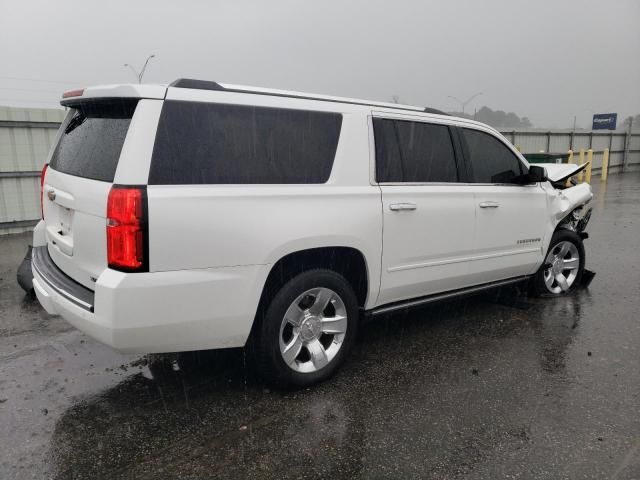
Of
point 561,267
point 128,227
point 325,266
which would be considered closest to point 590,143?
point 561,267

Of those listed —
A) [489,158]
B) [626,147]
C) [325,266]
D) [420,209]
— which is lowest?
[626,147]

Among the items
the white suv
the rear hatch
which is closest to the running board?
the white suv

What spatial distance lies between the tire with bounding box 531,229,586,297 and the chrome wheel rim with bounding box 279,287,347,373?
9.00 ft

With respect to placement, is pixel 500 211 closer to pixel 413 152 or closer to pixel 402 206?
pixel 413 152

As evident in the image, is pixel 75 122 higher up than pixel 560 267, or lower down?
higher up

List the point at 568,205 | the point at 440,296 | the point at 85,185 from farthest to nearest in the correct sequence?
the point at 568,205
the point at 440,296
the point at 85,185

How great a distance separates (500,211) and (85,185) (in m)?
3.29

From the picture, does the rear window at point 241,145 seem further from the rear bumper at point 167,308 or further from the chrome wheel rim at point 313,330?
the chrome wheel rim at point 313,330

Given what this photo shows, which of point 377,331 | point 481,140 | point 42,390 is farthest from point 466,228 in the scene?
point 42,390

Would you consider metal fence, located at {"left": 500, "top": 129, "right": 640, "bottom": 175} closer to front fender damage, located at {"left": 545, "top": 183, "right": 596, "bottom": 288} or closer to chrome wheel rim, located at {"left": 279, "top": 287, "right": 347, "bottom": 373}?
front fender damage, located at {"left": 545, "top": 183, "right": 596, "bottom": 288}

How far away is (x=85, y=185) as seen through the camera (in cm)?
299

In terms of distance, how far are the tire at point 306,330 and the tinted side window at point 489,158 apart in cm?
174

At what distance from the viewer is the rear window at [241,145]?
112 inches

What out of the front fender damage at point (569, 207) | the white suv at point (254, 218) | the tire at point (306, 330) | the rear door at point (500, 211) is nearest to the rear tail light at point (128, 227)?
the white suv at point (254, 218)
